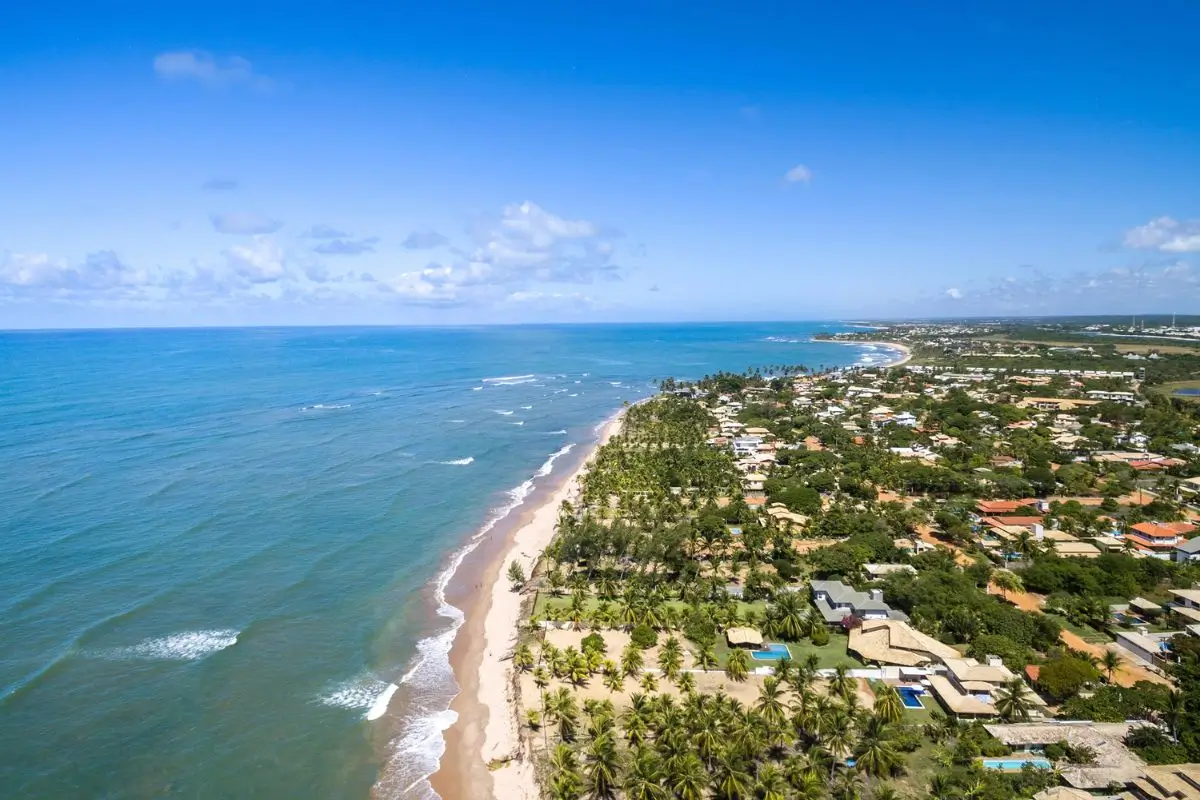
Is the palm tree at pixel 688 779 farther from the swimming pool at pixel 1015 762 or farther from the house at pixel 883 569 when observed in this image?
the house at pixel 883 569

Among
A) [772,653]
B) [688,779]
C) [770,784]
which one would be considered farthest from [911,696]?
[688,779]

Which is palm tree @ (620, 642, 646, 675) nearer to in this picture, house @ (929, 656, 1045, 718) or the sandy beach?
the sandy beach

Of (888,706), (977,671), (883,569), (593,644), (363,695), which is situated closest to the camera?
(888,706)

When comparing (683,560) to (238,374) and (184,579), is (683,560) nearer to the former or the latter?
(184,579)

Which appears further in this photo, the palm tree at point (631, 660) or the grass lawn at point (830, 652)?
the grass lawn at point (830, 652)

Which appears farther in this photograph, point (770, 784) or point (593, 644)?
point (593, 644)

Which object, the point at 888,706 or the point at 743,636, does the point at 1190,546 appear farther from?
the point at 743,636

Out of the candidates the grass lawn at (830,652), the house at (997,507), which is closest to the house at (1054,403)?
the house at (997,507)
